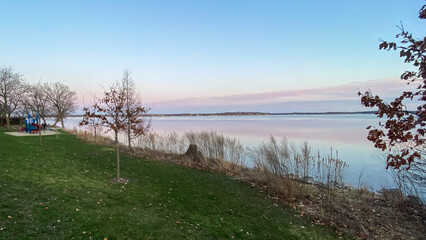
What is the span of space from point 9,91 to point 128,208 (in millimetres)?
33173

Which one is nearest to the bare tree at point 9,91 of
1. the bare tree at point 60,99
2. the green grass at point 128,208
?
the bare tree at point 60,99

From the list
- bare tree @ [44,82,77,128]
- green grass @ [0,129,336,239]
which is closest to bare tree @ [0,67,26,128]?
bare tree @ [44,82,77,128]

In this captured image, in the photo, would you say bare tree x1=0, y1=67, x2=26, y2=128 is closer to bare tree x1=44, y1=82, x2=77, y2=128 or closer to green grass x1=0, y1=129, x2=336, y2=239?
bare tree x1=44, y1=82, x2=77, y2=128

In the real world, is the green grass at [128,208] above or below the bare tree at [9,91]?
below

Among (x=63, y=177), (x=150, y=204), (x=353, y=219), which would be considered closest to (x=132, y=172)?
(x=63, y=177)

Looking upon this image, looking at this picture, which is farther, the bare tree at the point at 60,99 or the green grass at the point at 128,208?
the bare tree at the point at 60,99

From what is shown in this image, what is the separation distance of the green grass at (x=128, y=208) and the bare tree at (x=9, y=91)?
1061 inches

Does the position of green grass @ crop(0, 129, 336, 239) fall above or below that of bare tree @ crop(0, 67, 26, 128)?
below

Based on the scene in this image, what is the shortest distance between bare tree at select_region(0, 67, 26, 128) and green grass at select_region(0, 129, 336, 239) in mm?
26948

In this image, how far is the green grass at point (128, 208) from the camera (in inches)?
152

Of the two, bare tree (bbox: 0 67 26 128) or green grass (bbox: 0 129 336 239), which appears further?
bare tree (bbox: 0 67 26 128)

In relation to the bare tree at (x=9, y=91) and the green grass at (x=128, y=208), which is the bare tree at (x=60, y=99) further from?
the green grass at (x=128, y=208)

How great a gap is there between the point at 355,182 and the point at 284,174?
4.01 metres

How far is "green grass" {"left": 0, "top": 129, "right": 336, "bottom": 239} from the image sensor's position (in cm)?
387
